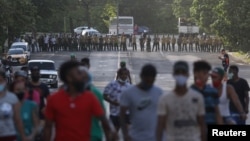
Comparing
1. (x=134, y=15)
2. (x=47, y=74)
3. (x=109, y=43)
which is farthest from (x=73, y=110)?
(x=134, y=15)

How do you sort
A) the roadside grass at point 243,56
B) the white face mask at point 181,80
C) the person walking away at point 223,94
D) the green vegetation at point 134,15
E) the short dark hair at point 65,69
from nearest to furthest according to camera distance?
the short dark hair at point 65,69
the white face mask at point 181,80
the person walking away at point 223,94
the green vegetation at point 134,15
the roadside grass at point 243,56

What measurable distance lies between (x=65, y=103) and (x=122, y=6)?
12092cm

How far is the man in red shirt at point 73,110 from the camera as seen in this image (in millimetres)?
10344

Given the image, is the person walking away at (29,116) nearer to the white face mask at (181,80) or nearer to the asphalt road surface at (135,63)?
the white face mask at (181,80)

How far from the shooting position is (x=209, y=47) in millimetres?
81062

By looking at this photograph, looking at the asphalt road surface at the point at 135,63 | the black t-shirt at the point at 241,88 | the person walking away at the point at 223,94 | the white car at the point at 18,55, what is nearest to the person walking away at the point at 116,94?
the black t-shirt at the point at 241,88

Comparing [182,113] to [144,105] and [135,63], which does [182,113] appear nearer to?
[144,105]

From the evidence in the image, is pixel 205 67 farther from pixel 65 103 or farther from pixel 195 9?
pixel 195 9

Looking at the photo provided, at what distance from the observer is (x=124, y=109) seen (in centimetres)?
1214

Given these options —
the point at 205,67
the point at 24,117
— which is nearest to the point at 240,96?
the point at 205,67

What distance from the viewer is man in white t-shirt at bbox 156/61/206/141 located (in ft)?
35.9

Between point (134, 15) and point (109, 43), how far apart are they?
50524 millimetres

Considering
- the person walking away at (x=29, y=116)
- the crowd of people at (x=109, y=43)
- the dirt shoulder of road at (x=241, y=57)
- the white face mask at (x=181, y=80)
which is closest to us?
the white face mask at (x=181, y=80)

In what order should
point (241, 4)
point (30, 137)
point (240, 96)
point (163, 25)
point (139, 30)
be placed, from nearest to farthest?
point (30, 137), point (240, 96), point (241, 4), point (139, 30), point (163, 25)
